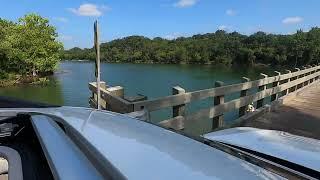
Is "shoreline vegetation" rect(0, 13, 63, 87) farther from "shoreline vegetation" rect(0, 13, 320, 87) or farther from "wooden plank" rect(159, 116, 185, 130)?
"wooden plank" rect(159, 116, 185, 130)

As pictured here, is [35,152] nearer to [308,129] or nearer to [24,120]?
[24,120]

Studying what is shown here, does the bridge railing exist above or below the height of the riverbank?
above

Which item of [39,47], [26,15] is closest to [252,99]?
[39,47]

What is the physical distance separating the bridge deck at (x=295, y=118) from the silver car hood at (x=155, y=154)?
6.07 metres

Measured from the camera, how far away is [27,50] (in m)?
63.3

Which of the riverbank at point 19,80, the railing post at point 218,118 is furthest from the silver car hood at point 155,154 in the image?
the riverbank at point 19,80

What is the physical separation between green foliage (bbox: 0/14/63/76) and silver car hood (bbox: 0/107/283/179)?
6062 cm

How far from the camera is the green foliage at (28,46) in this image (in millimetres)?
60469

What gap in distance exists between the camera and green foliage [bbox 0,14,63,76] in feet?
198

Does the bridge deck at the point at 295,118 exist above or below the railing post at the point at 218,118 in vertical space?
below

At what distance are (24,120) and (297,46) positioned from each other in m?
118

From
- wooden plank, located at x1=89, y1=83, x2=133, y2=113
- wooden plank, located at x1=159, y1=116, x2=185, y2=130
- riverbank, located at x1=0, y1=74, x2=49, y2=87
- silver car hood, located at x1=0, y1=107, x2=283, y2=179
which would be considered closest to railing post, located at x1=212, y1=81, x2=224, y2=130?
wooden plank, located at x1=159, y1=116, x2=185, y2=130

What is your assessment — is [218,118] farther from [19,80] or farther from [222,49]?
[222,49]

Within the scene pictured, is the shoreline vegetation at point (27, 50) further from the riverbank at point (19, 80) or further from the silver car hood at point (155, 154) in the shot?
the silver car hood at point (155, 154)
